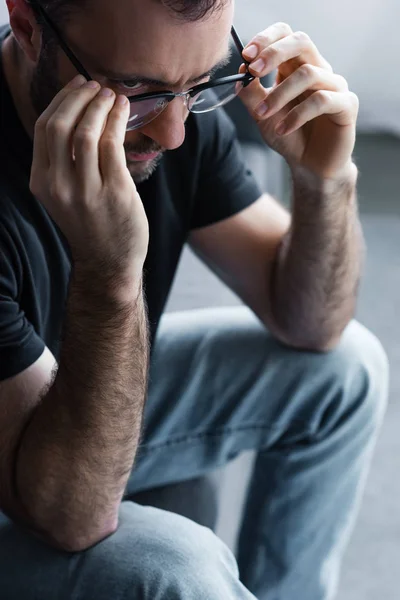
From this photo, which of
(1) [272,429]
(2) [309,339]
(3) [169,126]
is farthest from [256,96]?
(1) [272,429]

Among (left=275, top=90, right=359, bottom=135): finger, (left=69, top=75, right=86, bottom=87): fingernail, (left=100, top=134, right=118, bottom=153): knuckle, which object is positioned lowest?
(left=275, top=90, right=359, bottom=135): finger

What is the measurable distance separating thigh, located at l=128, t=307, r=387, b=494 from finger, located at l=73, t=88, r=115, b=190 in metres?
0.50

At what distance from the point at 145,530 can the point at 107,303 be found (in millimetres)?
248

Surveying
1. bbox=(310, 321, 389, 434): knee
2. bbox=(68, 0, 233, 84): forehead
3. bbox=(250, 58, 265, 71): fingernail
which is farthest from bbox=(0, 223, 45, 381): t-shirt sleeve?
bbox=(310, 321, 389, 434): knee

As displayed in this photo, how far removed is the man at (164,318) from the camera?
36.8 inches

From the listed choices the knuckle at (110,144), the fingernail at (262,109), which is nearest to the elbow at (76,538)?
the knuckle at (110,144)

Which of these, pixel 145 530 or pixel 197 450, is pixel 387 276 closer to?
pixel 197 450

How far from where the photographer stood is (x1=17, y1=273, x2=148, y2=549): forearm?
0.95m

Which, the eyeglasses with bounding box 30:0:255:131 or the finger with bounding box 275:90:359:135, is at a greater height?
the eyeglasses with bounding box 30:0:255:131

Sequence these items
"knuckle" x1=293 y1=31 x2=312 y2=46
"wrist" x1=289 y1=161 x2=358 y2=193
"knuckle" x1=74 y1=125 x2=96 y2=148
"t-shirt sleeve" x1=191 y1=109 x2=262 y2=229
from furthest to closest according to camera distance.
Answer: "t-shirt sleeve" x1=191 y1=109 x2=262 y2=229 < "wrist" x1=289 y1=161 x2=358 y2=193 < "knuckle" x1=293 y1=31 x2=312 y2=46 < "knuckle" x1=74 y1=125 x2=96 y2=148

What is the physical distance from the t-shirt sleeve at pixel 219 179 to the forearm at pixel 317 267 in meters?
0.10

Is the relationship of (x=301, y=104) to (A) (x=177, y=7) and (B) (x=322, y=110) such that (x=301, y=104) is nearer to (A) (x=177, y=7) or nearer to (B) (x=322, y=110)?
(B) (x=322, y=110)

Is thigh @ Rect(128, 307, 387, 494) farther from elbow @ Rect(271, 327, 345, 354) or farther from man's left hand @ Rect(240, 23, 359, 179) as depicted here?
man's left hand @ Rect(240, 23, 359, 179)

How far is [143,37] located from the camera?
3.05 feet
